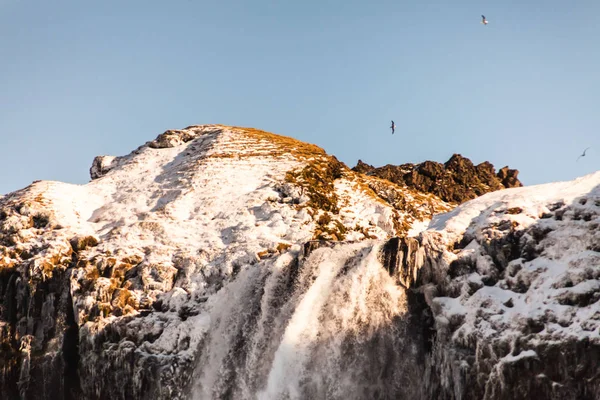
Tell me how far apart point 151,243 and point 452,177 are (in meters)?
39.2

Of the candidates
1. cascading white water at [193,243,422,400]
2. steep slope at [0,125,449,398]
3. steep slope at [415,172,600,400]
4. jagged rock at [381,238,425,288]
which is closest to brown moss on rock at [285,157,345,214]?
steep slope at [0,125,449,398]

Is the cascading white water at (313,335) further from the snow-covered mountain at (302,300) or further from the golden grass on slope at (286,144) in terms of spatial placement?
the golden grass on slope at (286,144)

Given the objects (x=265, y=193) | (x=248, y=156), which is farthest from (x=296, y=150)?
(x=265, y=193)

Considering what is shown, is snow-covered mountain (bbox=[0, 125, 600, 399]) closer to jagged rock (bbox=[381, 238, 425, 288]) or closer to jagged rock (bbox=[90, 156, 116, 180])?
jagged rock (bbox=[381, 238, 425, 288])

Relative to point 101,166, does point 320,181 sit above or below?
below

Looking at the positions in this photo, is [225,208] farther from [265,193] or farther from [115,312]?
[115,312]

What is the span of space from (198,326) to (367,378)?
503 inches

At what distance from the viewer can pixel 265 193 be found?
237 ft

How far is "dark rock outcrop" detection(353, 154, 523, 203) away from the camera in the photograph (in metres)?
88.2

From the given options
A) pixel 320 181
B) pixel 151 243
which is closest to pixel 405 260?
pixel 151 243

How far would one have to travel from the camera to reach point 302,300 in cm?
5422

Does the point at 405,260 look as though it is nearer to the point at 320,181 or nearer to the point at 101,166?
the point at 320,181

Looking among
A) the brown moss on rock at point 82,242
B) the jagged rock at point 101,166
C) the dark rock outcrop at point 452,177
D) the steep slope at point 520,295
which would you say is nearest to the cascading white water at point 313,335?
the steep slope at point 520,295

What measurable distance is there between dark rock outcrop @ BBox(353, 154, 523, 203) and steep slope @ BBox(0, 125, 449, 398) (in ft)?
24.4
